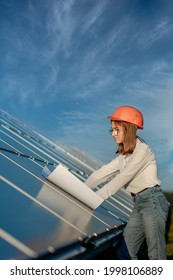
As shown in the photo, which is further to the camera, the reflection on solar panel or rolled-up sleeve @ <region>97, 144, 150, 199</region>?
rolled-up sleeve @ <region>97, 144, 150, 199</region>

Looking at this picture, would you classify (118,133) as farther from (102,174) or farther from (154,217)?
(154,217)

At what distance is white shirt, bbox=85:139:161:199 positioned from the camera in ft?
18.0

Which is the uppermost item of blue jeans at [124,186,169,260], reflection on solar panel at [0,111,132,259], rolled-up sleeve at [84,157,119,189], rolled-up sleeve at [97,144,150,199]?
rolled-up sleeve at [84,157,119,189]

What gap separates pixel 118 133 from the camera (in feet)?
19.6

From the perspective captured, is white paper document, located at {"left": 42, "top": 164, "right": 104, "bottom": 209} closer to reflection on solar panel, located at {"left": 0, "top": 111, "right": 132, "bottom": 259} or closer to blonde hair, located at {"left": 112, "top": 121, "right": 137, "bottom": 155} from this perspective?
reflection on solar panel, located at {"left": 0, "top": 111, "right": 132, "bottom": 259}

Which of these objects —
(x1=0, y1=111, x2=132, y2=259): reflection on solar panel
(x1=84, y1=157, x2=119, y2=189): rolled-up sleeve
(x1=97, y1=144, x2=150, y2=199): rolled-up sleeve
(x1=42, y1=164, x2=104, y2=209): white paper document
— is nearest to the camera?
(x1=0, y1=111, x2=132, y2=259): reflection on solar panel

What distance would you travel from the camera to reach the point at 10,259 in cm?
245

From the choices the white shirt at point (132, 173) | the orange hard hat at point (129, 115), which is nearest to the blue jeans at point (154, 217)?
the white shirt at point (132, 173)

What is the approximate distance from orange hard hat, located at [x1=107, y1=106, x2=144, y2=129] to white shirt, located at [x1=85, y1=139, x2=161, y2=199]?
0.30m

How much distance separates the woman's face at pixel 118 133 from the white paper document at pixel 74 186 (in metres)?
1.24

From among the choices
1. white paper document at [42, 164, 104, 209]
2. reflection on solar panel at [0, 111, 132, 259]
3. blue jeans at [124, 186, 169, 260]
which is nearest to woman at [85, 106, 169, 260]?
blue jeans at [124, 186, 169, 260]

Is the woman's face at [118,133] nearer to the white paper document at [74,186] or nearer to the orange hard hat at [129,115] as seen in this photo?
the orange hard hat at [129,115]

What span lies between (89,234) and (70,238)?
21.8 inches

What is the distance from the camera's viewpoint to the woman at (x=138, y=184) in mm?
5676
